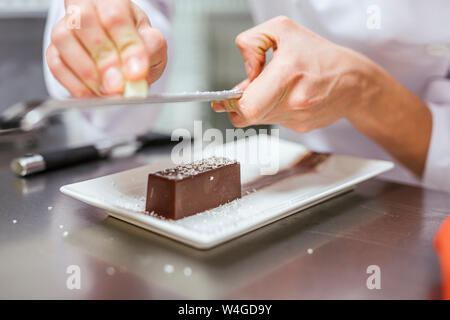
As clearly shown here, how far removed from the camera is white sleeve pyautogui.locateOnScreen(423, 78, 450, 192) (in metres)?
0.94

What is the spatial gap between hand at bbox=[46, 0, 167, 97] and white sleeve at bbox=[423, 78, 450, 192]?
689 millimetres

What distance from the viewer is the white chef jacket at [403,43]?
37.9 inches

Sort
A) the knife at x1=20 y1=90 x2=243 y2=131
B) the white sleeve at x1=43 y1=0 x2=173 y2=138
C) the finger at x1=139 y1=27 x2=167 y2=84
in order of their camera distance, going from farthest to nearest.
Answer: the white sleeve at x1=43 y1=0 x2=173 y2=138, the finger at x1=139 y1=27 x2=167 y2=84, the knife at x1=20 y1=90 x2=243 y2=131

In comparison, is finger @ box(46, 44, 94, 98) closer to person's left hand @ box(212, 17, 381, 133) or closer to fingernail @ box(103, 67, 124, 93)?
fingernail @ box(103, 67, 124, 93)

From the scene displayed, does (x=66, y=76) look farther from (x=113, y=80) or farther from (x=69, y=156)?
(x=69, y=156)

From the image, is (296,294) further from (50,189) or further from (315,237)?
(50,189)

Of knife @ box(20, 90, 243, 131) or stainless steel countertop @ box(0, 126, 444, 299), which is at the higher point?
knife @ box(20, 90, 243, 131)

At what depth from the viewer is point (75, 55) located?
59cm

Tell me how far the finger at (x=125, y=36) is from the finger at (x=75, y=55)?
46 millimetres

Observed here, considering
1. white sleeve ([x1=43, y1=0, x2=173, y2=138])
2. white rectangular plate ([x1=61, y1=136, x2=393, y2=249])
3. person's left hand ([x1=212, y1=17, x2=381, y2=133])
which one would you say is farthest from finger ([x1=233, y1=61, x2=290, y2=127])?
white sleeve ([x1=43, y1=0, x2=173, y2=138])

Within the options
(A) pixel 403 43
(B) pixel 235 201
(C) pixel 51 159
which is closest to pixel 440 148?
(A) pixel 403 43

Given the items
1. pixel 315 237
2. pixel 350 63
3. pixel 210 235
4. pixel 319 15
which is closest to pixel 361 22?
pixel 319 15

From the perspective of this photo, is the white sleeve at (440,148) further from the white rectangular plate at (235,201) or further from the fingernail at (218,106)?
the fingernail at (218,106)

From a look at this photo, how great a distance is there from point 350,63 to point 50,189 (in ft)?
2.10
